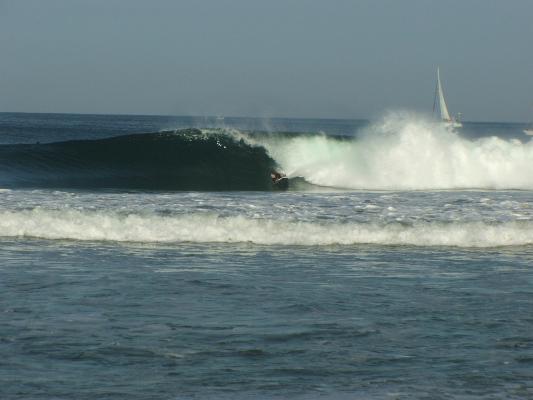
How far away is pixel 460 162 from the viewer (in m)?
27.9

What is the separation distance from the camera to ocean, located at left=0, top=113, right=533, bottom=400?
5801mm

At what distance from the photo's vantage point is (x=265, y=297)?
829 centimetres

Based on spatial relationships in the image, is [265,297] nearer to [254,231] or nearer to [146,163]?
[254,231]

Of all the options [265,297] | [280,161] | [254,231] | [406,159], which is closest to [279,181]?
[280,161]

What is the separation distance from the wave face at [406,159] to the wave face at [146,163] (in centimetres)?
151

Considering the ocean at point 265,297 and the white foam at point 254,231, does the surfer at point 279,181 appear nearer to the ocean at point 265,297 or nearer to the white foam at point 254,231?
the ocean at point 265,297

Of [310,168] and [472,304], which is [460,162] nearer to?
[310,168]

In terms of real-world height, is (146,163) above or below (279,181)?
above

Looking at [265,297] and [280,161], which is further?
[280,161]

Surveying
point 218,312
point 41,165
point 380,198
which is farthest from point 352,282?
point 41,165

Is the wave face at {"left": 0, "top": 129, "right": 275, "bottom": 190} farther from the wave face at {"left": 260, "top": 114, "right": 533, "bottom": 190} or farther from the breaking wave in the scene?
the wave face at {"left": 260, "top": 114, "right": 533, "bottom": 190}

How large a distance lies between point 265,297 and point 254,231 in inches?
198

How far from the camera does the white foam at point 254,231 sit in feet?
42.7

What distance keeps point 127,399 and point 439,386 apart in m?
2.02
